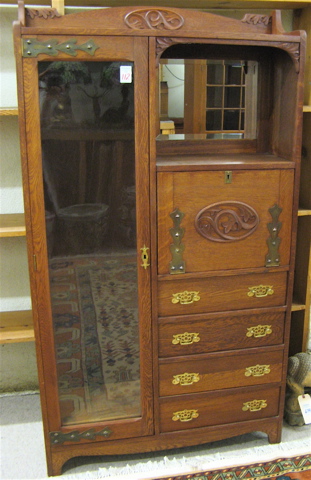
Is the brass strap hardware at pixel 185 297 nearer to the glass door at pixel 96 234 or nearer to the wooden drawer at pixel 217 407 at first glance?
the glass door at pixel 96 234

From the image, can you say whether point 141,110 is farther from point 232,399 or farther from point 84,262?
point 232,399

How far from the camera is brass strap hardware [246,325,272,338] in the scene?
1761 millimetres

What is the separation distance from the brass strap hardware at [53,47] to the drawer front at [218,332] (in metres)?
0.94

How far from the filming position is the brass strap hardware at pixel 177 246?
5.22 ft

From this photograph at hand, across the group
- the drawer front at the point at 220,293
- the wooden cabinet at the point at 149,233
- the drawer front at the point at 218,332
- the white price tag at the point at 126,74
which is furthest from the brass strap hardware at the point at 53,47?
the drawer front at the point at 218,332

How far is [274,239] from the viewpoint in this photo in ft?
5.52

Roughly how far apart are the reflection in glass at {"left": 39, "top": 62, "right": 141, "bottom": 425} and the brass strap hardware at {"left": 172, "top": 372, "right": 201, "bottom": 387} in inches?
5.8

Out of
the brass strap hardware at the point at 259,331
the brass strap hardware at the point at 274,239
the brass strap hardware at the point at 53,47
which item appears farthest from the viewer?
the brass strap hardware at the point at 259,331

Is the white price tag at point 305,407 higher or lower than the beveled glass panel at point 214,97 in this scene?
lower

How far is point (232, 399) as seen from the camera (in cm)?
182

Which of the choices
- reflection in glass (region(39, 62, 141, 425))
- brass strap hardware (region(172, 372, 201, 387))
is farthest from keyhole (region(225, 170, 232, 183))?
brass strap hardware (region(172, 372, 201, 387))

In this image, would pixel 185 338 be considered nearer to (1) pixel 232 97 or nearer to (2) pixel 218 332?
(2) pixel 218 332

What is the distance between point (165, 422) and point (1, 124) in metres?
1.39

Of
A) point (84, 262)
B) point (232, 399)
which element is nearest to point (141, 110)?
point (84, 262)
